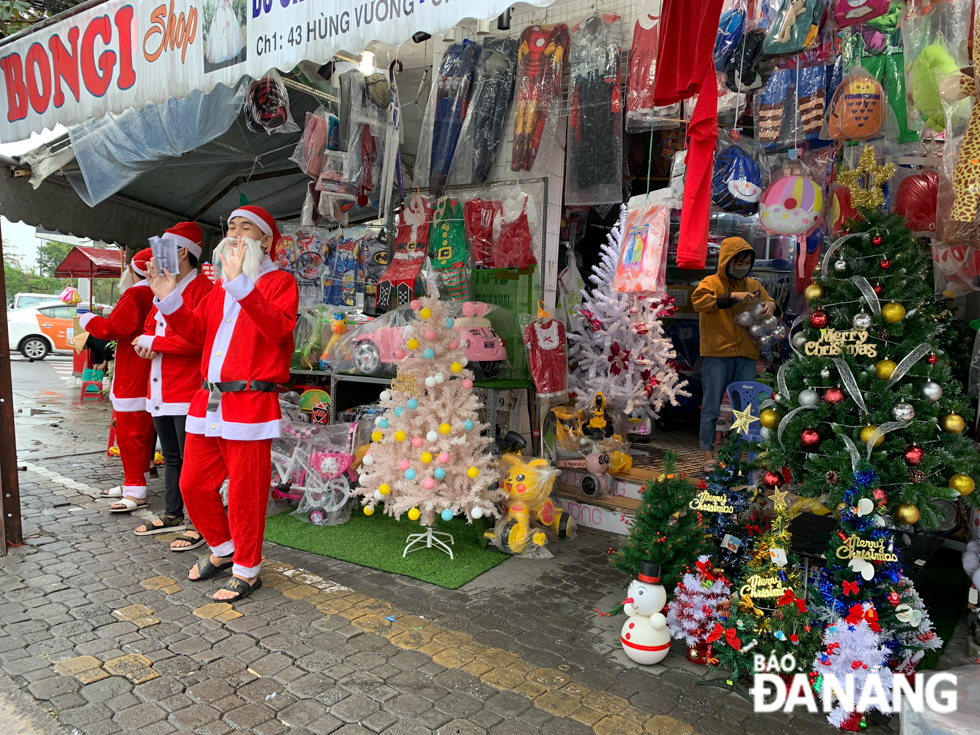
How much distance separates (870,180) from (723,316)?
70.1 inches

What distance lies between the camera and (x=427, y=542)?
14.2 ft

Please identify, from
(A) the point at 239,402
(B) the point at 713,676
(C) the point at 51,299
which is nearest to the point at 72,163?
(A) the point at 239,402

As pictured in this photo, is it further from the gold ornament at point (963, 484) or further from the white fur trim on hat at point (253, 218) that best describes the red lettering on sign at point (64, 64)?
the gold ornament at point (963, 484)

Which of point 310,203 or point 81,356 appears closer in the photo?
point 310,203

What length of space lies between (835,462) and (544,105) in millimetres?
3436

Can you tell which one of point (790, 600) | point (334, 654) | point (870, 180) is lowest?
point (334, 654)

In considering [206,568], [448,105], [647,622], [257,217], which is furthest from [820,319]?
[206,568]

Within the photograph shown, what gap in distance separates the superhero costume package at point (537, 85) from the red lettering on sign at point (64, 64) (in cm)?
307

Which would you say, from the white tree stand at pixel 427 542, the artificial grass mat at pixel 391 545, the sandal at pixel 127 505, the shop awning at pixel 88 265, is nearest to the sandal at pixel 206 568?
the artificial grass mat at pixel 391 545

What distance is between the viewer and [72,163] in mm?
6188

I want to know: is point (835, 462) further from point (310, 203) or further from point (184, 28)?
point (310, 203)

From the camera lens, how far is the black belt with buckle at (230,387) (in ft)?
11.3

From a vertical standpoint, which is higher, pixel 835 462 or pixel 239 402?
pixel 239 402

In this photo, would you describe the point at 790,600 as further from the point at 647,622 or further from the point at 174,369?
the point at 174,369
